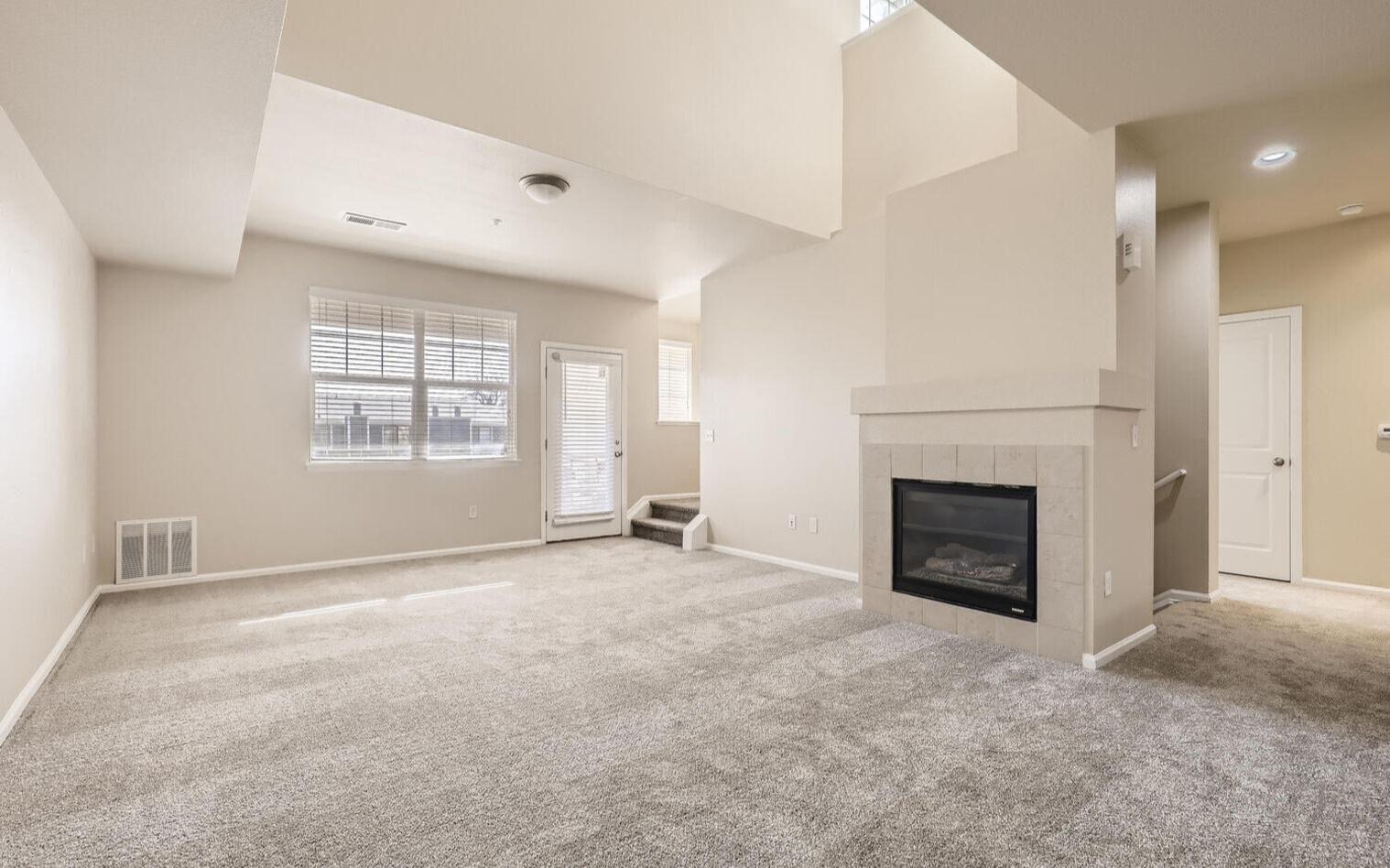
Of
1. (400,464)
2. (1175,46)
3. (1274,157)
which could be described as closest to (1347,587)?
(1274,157)

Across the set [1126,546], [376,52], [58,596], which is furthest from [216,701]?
[1126,546]

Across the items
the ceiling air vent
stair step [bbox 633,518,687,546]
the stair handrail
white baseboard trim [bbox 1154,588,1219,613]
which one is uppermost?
the ceiling air vent

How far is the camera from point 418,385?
6.12 metres

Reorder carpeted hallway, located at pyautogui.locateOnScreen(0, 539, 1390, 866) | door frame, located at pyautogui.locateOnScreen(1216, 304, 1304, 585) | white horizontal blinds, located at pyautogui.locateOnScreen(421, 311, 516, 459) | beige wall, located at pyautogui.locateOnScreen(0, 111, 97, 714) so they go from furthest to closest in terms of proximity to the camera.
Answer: white horizontal blinds, located at pyautogui.locateOnScreen(421, 311, 516, 459)
door frame, located at pyautogui.locateOnScreen(1216, 304, 1304, 585)
beige wall, located at pyautogui.locateOnScreen(0, 111, 97, 714)
carpeted hallway, located at pyautogui.locateOnScreen(0, 539, 1390, 866)

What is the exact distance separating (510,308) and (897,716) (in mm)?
5318

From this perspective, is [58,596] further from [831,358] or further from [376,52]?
[831,358]

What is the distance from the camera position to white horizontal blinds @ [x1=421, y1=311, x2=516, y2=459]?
6.22m

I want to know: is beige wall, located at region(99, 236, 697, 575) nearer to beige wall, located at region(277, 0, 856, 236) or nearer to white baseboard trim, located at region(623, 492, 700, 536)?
white baseboard trim, located at region(623, 492, 700, 536)

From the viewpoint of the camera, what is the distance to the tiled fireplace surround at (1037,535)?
10.8ft

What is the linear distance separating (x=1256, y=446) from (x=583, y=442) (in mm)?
5824

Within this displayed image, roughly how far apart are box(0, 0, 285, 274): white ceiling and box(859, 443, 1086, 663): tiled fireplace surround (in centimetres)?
353

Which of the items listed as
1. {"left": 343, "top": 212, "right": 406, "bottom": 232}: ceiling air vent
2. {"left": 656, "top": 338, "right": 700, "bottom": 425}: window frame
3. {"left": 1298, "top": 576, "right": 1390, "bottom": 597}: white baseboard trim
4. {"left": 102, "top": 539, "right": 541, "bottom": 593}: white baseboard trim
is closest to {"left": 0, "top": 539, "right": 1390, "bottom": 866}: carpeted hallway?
{"left": 1298, "top": 576, "right": 1390, "bottom": 597}: white baseboard trim

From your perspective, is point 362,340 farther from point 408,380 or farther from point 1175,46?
point 1175,46

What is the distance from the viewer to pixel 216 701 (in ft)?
9.24
